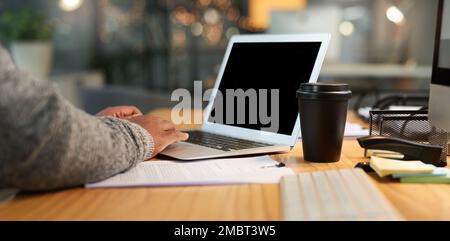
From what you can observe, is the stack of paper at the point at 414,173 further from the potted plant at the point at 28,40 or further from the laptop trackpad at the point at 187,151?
the potted plant at the point at 28,40

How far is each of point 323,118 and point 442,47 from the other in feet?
1.10

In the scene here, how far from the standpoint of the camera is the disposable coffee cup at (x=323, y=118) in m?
0.96

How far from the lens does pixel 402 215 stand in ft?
2.23

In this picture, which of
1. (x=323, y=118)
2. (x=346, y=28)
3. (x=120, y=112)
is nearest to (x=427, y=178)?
(x=323, y=118)

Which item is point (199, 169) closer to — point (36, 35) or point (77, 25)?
point (36, 35)

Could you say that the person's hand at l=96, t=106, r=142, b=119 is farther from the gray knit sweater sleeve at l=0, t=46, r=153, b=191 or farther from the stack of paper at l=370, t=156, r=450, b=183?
the stack of paper at l=370, t=156, r=450, b=183

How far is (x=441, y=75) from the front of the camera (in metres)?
1.07

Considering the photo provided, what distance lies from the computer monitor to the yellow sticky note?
161 mm

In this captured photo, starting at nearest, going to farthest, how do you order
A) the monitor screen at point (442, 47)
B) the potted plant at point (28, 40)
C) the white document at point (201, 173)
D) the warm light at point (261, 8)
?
the white document at point (201, 173), the monitor screen at point (442, 47), the potted plant at point (28, 40), the warm light at point (261, 8)

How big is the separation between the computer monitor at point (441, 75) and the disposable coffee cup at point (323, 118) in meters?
0.19

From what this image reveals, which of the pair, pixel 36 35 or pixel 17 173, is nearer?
pixel 17 173

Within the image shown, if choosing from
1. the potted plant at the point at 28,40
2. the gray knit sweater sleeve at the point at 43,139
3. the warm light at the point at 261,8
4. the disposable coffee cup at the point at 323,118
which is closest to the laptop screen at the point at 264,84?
the disposable coffee cup at the point at 323,118

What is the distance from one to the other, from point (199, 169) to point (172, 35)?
6797 millimetres
